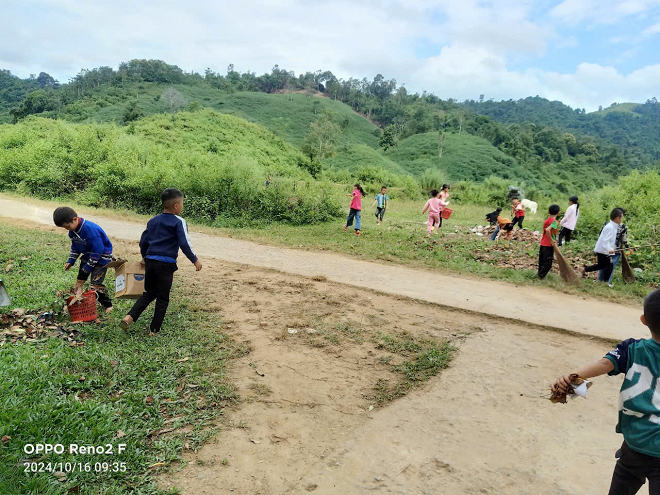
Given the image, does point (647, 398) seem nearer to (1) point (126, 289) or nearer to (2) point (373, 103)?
(1) point (126, 289)

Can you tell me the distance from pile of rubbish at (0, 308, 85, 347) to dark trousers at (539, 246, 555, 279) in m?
7.86

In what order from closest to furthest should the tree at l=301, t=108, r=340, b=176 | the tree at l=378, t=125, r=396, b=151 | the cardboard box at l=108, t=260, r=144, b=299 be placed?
the cardboard box at l=108, t=260, r=144, b=299 → the tree at l=301, t=108, r=340, b=176 → the tree at l=378, t=125, r=396, b=151

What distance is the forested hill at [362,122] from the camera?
49875 mm

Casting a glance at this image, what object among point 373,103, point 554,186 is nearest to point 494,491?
point 554,186

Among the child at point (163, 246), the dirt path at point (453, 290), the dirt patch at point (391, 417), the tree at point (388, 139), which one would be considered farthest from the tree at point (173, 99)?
the dirt patch at point (391, 417)

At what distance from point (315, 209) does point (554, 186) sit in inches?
1856

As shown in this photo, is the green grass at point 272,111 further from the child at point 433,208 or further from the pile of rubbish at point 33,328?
the pile of rubbish at point 33,328

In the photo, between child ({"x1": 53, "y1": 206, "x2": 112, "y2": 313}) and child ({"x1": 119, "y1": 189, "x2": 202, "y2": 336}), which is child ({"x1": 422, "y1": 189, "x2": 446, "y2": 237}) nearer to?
child ({"x1": 119, "y1": 189, "x2": 202, "y2": 336})

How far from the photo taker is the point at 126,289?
16.4ft

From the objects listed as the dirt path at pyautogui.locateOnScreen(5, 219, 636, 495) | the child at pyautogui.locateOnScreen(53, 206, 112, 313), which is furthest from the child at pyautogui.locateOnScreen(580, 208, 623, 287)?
the child at pyautogui.locateOnScreen(53, 206, 112, 313)

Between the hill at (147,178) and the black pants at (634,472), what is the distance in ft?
38.2

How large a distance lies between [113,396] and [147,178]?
1226cm

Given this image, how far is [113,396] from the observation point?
3.73 m

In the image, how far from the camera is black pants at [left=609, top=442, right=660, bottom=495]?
2.12 metres
